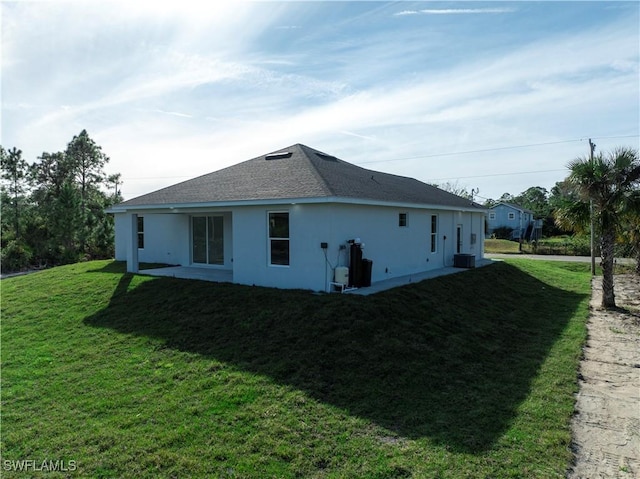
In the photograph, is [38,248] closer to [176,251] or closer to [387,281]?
Answer: [176,251]

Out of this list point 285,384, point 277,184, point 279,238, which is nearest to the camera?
point 285,384

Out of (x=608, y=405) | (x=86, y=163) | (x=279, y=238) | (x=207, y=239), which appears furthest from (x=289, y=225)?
(x=86, y=163)

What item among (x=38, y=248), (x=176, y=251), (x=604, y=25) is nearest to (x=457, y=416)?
(x=604, y=25)

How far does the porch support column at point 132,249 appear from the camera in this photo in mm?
14344

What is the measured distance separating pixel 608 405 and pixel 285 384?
4.73 meters

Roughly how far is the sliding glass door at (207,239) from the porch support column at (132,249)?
2.03 metres

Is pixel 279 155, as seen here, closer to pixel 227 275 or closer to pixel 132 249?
pixel 227 275

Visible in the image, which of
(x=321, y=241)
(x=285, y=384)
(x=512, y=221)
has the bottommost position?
(x=285, y=384)

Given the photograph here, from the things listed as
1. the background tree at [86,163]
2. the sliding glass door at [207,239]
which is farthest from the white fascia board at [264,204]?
the background tree at [86,163]

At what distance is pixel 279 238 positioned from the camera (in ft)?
36.7

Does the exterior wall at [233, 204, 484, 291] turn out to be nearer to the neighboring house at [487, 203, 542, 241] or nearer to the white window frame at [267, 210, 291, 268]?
the white window frame at [267, 210, 291, 268]

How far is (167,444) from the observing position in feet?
16.1

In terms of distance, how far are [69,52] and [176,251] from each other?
7827 mm

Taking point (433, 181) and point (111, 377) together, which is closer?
point (111, 377)
